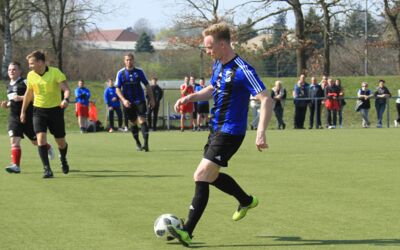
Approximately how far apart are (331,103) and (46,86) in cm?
1933

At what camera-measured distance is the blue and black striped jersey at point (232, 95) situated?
7406mm

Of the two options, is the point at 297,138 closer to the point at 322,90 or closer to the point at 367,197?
the point at 322,90

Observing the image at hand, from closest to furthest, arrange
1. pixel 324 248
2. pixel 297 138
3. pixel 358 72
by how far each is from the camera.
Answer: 1. pixel 324 248
2. pixel 297 138
3. pixel 358 72

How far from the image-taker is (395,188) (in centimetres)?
1108

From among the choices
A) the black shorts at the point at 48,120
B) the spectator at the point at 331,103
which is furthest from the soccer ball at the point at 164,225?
the spectator at the point at 331,103

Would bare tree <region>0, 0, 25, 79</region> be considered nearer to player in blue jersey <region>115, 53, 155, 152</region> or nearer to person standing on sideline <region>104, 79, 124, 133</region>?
person standing on sideline <region>104, 79, 124, 133</region>

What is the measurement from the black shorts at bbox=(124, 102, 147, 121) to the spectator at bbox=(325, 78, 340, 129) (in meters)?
13.6

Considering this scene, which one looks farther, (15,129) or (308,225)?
(15,129)

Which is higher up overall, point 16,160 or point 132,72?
point 132,72

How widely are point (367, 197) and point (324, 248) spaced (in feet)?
11.0

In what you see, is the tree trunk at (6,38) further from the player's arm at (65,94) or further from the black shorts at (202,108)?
the player's arm at (65,94)

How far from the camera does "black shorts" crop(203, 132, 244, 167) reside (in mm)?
7402

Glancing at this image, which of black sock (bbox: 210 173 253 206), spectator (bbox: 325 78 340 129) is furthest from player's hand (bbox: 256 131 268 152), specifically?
spectator (bbox: 325 78 340 129)

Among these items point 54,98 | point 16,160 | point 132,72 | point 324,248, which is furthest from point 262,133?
point 132,72
